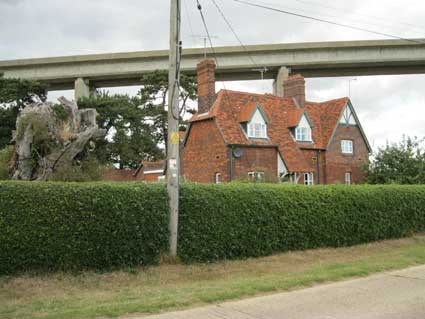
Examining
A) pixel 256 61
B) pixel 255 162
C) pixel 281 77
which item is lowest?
pixel 255 162

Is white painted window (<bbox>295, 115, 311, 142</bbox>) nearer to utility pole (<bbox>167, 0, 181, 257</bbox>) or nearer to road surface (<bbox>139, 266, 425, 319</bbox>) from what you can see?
utility pole (<bbox>167, 0, 181, 257</bbox>)

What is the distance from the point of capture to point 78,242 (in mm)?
9703

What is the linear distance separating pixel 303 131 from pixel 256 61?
21.0 metres

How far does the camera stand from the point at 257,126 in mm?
26266

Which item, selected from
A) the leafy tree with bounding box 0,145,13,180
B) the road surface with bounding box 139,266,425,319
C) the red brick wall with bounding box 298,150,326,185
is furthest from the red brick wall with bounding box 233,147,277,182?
the road surface with bounding box 139,266,425,319

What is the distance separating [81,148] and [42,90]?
34.6 m

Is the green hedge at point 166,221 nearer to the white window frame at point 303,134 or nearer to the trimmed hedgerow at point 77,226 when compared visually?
the trimmed hedgerow at point 77,226

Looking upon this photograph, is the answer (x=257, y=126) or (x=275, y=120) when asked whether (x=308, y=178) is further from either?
(x=257, y=126)

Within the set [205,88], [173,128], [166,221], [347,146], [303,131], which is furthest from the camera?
[347,146]

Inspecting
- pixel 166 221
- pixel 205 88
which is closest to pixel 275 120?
pixel 205 88

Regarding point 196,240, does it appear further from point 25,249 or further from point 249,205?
point 25,249

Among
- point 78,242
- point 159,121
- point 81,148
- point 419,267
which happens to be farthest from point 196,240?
point 159,121

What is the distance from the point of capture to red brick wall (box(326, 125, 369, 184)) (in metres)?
30.7

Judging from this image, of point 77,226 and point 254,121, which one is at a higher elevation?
point 254,121
